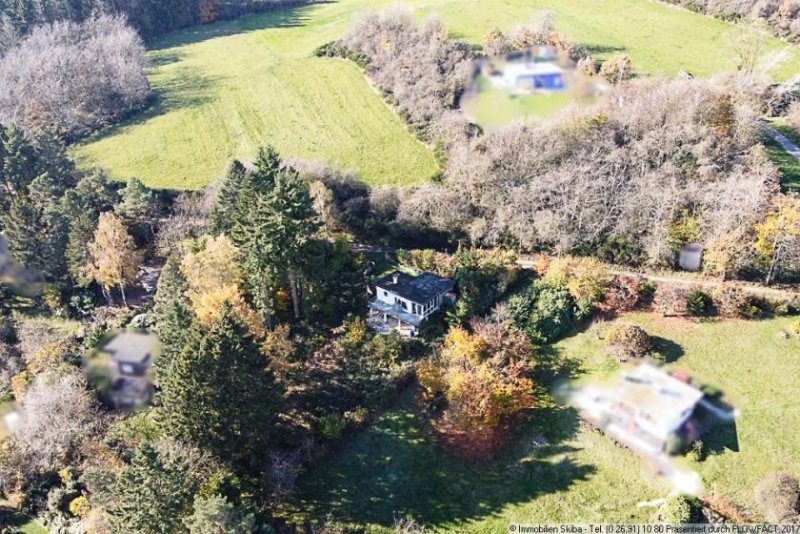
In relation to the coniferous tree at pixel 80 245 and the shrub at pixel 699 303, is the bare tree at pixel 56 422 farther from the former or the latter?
the shrub at pixel 699 303

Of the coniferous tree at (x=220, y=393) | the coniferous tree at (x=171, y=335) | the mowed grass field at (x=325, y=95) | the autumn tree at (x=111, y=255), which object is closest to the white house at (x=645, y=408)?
the coniferous tree at (x=220, y=393)

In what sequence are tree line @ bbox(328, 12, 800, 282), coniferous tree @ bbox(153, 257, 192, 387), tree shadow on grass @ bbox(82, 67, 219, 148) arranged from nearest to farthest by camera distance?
coniferous tree @ bbox(153, 257, 192, 387)
tree line @ bbox(328, 12, 800, 282)
tree shadow on grass @ bbox(82, 67, 219, 148)

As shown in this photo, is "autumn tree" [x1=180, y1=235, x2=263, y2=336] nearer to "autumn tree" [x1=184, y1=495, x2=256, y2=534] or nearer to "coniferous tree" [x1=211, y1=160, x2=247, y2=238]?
"coniferous tree" [x1=211, y1=160, x2=247, y2=238]

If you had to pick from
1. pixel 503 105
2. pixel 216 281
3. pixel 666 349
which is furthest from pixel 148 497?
pixel 503 105

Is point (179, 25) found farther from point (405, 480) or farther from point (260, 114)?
point (405, 480)

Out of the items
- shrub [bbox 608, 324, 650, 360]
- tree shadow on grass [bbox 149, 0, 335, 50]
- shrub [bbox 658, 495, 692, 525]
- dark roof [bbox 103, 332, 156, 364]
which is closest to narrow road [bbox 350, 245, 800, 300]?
shrub [bbox 608, 324, 650, 360]

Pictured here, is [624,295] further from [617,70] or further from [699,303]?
[617,70]
